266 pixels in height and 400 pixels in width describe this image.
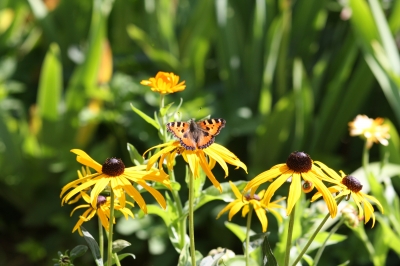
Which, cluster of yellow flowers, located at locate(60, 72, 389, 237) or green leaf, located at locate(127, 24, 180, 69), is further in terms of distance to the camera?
green leaf, located at locate(127, 24, 180, 69)

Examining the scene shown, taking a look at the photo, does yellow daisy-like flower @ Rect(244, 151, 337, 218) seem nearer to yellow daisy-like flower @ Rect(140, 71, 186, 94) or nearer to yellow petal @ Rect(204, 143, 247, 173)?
yellow petal @ Rect(204, 143, 247, 173)

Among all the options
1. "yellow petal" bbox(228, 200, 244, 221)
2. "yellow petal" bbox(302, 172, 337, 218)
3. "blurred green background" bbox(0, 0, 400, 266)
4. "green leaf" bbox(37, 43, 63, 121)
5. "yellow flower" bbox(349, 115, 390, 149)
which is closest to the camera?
"yellow petal" bbox(302, 172, 337, 218)

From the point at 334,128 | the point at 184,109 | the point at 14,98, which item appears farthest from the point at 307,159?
the point at 14,98

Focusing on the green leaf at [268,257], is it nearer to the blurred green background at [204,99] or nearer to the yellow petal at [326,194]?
the yellow petal at [326,194]

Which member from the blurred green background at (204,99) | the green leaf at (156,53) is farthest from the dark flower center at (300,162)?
the green leaf at (156,53)

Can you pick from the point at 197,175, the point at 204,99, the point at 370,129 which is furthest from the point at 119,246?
the point at 204,99

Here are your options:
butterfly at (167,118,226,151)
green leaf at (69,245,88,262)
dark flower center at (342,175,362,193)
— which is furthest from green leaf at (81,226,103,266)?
dark flower center at (342,175,362,193)

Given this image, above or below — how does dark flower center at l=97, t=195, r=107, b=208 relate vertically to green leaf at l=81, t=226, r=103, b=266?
above

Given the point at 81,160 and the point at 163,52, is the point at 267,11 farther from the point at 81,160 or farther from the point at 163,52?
the point at 81,160
